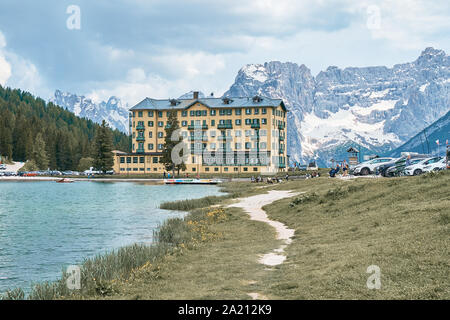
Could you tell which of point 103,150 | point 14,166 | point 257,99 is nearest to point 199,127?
point 257,99

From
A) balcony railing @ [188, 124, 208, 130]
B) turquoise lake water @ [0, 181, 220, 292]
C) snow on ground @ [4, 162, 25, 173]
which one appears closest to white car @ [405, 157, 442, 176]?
turquoise lake water @ [0, 181, 220, 292]

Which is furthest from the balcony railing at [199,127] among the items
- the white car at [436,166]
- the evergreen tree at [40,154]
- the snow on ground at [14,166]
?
the white car at [436,166]

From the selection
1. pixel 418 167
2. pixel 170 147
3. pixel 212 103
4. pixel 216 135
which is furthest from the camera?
pixel 212 103

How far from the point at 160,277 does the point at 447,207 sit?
42.3 feet

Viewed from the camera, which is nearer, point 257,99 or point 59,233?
point 59,233

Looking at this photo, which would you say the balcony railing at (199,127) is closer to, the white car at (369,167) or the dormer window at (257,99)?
the dormer window at (257,99)

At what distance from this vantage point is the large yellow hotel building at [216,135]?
12594 cm

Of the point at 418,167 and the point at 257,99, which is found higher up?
the point at 257,99

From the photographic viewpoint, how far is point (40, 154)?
16388 centimetres

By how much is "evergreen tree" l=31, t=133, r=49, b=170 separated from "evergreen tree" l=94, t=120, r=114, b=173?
41.0 meters

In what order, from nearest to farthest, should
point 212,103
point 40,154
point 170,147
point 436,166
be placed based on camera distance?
point 436,166 < point 170,147 < point 212,103 < point 40,154

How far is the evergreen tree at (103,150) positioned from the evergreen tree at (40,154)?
135 ft

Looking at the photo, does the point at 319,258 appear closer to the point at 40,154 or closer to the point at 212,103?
the point at 212,103

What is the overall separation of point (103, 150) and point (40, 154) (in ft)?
148
